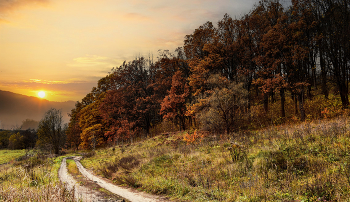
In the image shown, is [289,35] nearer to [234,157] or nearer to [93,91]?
[234,157]

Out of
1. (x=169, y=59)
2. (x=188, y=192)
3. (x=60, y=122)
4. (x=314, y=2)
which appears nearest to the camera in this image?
(x=188, y=192)

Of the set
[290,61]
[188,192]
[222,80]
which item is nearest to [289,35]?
[290,61]

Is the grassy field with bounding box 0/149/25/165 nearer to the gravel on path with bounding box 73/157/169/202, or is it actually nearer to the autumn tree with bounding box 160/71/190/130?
the autumn tree with bounding box 160/71/190/130

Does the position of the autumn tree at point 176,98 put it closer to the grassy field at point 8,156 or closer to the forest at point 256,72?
the forest at point 256,72

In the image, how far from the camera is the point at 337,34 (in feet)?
63.7

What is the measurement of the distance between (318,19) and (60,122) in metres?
51.1

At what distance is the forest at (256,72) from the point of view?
20266mm

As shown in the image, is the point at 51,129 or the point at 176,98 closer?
the point at 176,98

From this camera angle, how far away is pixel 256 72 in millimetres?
23656

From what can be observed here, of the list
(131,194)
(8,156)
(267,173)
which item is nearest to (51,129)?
(8,156)

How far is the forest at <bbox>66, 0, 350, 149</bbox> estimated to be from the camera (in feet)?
66.5

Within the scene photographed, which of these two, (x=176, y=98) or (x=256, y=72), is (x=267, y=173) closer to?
(x=256, y=72)

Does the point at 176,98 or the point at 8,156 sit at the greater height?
the point at 176,98

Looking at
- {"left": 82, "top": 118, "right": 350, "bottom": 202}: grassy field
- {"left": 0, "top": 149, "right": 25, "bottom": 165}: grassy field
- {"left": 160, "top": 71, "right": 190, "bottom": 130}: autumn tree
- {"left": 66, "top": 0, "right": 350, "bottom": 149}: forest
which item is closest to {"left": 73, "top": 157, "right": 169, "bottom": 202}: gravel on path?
{"left": 82, "top": 118, "right": 350, "bottom": 202}: grassy field
